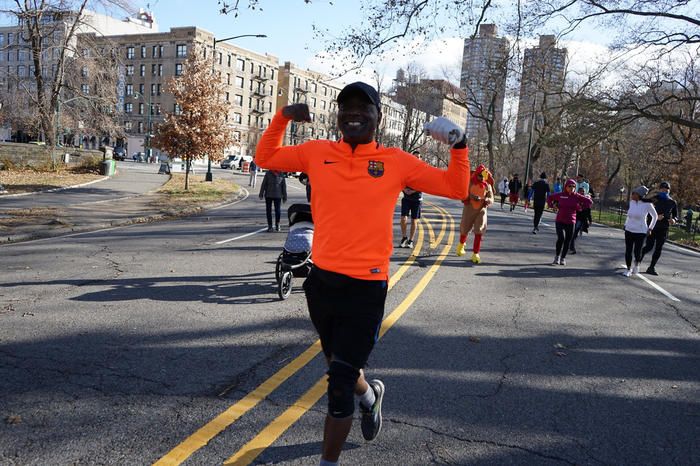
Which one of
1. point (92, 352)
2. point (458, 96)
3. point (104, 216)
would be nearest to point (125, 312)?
point (92, 352)

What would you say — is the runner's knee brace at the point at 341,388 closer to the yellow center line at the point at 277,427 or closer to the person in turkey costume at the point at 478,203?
the yellow center line at the point at 277,427

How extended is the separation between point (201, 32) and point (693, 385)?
8397cm

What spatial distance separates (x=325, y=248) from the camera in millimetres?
2949

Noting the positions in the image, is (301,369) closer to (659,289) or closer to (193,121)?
(659,289)

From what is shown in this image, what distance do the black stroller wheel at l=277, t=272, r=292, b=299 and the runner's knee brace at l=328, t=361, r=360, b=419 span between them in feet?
13.9

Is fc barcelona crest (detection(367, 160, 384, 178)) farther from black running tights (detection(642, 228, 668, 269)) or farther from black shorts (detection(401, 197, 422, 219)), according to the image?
black running tights (detection(642, 228, 668, 269))

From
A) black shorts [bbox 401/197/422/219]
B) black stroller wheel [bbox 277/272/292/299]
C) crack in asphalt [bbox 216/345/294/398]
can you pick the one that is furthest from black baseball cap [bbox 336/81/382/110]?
black shorts [bbox 401/197/422/219]

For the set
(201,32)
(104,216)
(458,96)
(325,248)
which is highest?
(201,32)

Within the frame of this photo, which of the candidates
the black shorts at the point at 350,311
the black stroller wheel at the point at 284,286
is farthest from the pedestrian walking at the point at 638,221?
the black shorts at the point at 350,311

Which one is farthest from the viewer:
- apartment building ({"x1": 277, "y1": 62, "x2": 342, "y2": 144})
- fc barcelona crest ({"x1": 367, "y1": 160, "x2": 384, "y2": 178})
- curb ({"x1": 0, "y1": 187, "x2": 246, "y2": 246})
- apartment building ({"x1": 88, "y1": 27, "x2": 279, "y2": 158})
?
apartment building ({"x1": 277, "y1": 62, "x2": 342, "y2": 144})

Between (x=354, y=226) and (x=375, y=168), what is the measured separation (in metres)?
0.33

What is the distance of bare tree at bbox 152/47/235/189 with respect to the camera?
79.9 feet

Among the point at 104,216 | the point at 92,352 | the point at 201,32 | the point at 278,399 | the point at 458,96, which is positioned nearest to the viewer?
→ the point at 278,399

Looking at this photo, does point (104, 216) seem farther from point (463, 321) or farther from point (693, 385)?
point (693, 385)
